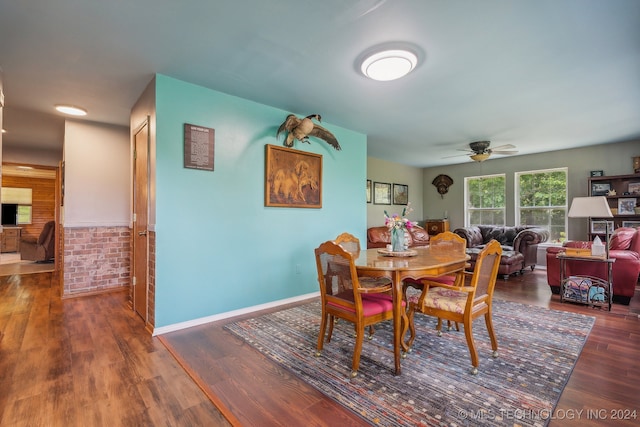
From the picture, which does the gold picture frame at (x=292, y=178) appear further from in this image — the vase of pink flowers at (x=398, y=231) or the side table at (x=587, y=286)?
the side table at (x=587, y=286)

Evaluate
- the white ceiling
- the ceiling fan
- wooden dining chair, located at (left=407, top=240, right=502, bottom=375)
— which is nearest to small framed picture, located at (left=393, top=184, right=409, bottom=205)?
the ceiling fan

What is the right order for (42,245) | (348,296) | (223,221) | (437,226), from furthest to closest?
(437,226) < (42,245) < (223,221) < (348,296)

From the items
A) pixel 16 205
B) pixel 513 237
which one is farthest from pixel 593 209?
pixel 16 205

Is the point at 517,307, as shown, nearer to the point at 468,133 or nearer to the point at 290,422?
the point at 468,133

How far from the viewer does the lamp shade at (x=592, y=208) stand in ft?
11.3

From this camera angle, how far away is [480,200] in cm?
720

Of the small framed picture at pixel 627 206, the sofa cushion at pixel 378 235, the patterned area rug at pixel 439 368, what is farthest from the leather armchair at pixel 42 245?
the small framed picture at pixel 627 206

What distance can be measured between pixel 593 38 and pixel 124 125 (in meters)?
5.32

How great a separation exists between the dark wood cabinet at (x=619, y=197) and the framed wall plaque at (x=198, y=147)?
6413mm

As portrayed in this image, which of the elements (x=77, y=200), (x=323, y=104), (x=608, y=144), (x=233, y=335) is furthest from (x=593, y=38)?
(x=77, y=200)

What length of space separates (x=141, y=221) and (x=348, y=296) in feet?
7.92

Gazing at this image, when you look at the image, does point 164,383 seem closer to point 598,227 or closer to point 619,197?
point 598,227

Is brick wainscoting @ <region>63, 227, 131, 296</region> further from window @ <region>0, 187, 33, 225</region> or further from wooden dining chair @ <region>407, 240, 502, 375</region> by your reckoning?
window @ <region>0, 187, 33, 225</region>

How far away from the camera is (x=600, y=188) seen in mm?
5402
